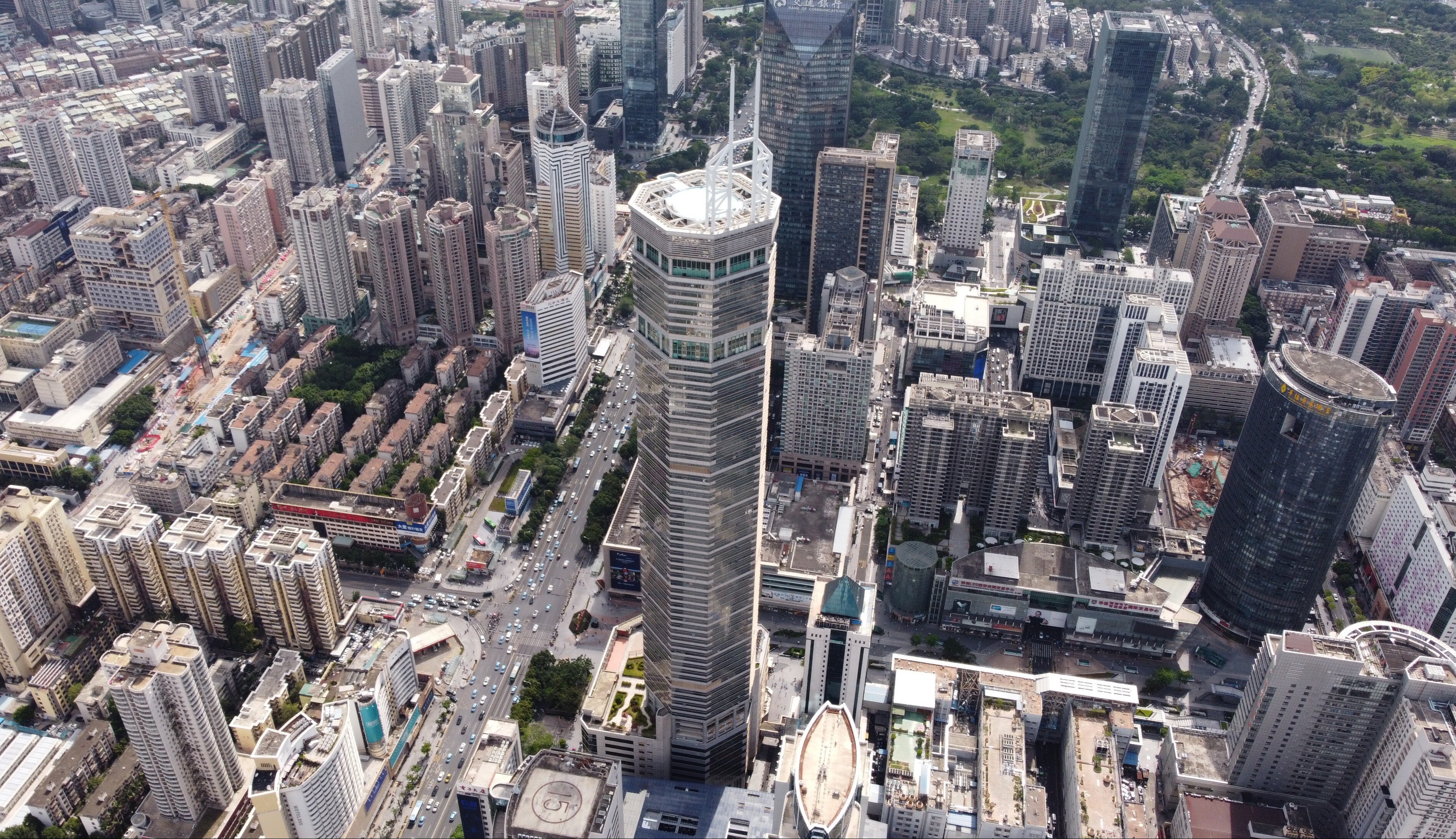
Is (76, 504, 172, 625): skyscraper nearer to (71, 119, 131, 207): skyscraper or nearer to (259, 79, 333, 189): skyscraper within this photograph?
(71, 119, 131, 207): skyscraper

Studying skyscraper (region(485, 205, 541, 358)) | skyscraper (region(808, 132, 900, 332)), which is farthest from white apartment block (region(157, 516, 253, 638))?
skyscraper (region(808, 132, 900, 332))

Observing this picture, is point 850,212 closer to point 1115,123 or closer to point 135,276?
point 1115,123

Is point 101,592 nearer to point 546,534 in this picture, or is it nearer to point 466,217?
point 546,534

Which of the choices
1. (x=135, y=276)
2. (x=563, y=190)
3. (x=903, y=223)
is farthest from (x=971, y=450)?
(x=135, y=276)

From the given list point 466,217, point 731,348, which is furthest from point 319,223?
point 731,348

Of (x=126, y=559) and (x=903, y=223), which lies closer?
(x=126, y=559)

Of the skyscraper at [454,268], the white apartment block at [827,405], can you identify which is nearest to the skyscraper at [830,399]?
the white apartment block at [827,405]
